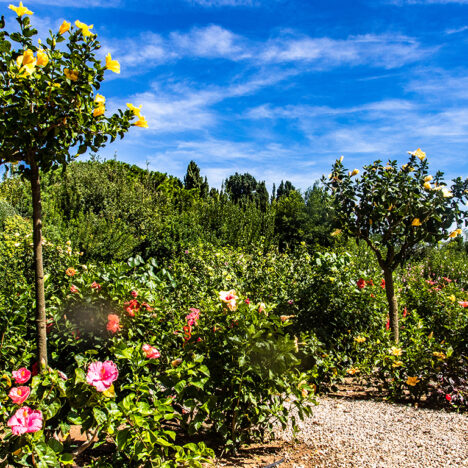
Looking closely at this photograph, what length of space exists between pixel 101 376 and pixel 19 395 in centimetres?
33

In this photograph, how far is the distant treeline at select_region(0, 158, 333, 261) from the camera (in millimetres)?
8867

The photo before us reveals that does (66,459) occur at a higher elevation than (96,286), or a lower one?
lower

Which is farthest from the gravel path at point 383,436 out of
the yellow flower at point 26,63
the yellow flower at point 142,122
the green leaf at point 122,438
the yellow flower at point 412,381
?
the yellow flower at point 26,63

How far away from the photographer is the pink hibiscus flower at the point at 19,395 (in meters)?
1.65

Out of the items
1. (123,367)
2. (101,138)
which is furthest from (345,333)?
(101,138)

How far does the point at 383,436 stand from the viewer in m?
2.60

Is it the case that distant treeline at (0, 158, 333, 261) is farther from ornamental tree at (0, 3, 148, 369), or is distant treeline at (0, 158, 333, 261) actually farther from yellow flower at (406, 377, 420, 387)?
ornamental tree at (0, 3, 148, 369)

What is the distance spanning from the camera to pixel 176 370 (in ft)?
6.74

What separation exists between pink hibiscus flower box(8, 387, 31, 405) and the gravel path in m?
1.53

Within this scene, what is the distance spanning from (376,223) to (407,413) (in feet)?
7.08

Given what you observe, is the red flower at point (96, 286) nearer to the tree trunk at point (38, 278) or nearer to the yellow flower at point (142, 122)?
the tree trunk at point (38, 278)

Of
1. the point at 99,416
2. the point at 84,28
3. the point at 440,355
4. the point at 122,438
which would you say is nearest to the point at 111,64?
the point at 84,28

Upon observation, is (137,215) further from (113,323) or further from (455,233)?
(113,323)

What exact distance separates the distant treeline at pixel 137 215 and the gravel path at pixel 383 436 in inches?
192
